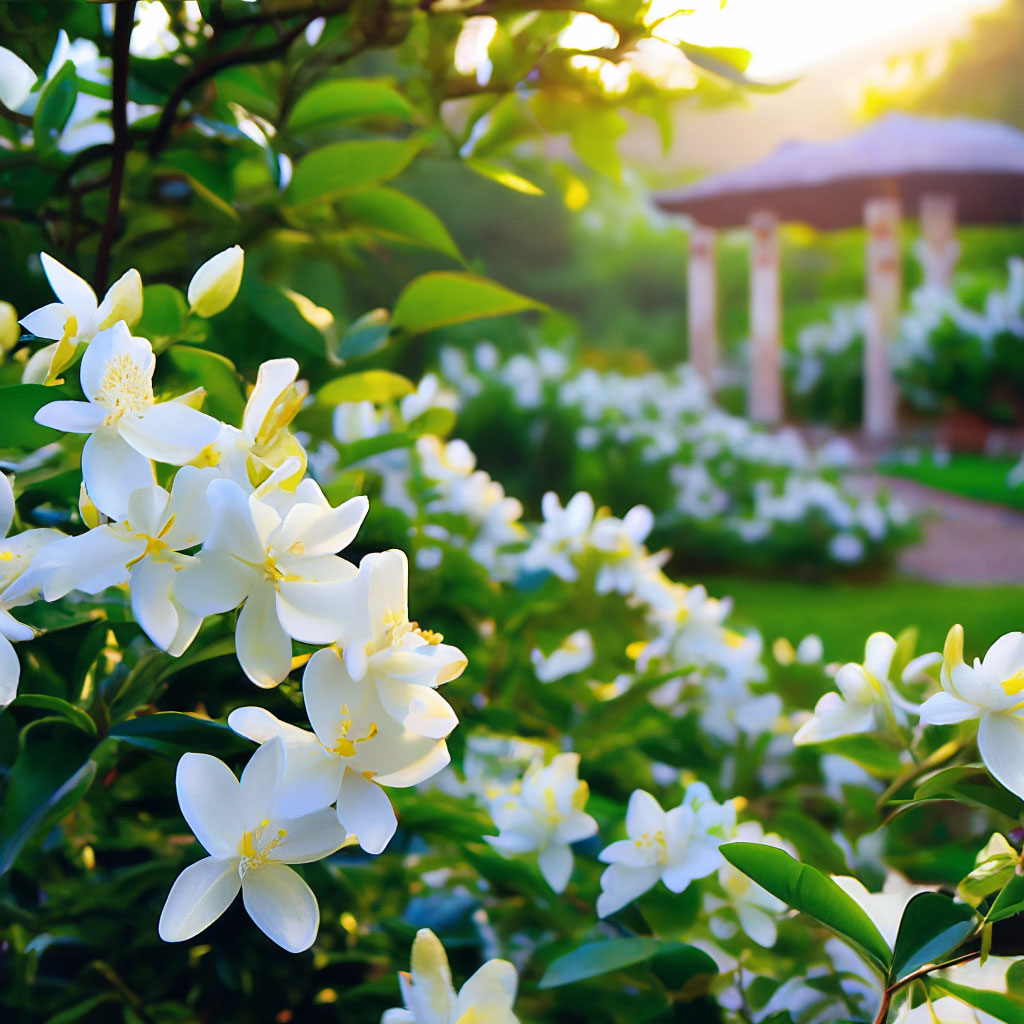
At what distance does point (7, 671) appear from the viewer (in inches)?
11.5

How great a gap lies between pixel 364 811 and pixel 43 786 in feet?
0.41

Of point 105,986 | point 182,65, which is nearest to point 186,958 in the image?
point 105,986

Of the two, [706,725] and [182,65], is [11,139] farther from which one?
[706,725]

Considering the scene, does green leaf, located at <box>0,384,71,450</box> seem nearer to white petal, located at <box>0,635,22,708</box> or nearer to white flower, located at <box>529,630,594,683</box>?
white petal, located at <box>0,635,22,708</box>

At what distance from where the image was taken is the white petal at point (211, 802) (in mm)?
292

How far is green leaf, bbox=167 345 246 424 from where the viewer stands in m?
0.37

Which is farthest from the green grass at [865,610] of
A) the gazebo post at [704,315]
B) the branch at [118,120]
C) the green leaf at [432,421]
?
the gazebo post at [704,315]

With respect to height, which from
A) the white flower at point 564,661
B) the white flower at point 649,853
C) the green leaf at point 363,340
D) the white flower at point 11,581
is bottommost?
the white flower at point 564,661

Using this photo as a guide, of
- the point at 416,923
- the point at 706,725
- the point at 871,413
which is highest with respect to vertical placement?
the point at 416,923

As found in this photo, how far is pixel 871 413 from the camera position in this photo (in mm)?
4461

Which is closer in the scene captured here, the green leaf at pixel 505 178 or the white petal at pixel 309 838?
the white petal at pixel 309 838

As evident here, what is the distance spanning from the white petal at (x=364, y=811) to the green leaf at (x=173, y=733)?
0.20 ft

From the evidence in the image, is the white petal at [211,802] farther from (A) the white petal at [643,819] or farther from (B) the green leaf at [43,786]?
(A) the white petal at [643,819]

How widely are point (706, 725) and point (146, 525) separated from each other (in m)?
0.61
